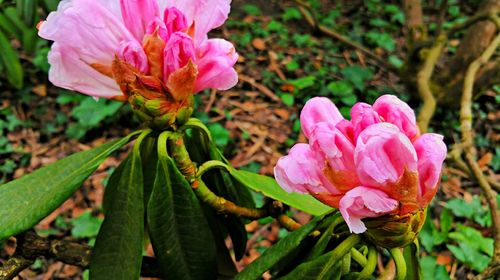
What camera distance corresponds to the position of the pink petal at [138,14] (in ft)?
2.50

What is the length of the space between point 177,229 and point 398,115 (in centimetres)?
41

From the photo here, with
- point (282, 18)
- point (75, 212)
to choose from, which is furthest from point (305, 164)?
point (282, 18)

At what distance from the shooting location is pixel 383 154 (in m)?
0.64

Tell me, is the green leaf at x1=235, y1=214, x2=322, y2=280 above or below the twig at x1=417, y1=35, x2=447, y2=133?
above

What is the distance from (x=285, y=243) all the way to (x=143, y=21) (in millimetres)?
365

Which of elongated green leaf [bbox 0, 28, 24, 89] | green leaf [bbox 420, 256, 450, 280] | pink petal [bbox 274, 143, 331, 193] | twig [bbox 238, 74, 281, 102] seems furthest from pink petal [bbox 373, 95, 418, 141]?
twig [bbox 238, 74, 281, 102]

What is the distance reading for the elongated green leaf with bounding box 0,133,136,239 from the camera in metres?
0.81

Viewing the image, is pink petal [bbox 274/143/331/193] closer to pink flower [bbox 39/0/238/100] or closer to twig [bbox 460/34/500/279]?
pink flower [bbox 39/0/238/100]

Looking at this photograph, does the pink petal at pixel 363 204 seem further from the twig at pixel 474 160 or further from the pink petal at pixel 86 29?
the twig at pixel 474 160

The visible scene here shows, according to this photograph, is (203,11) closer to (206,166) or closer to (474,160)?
(206,166)

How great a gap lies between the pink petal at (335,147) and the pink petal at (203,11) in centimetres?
23

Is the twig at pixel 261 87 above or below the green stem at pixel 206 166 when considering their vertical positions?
below

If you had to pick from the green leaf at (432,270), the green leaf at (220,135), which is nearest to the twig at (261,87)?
the green leaf at (220,135)

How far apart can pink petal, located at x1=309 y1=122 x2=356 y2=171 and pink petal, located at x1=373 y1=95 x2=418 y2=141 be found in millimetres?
59
